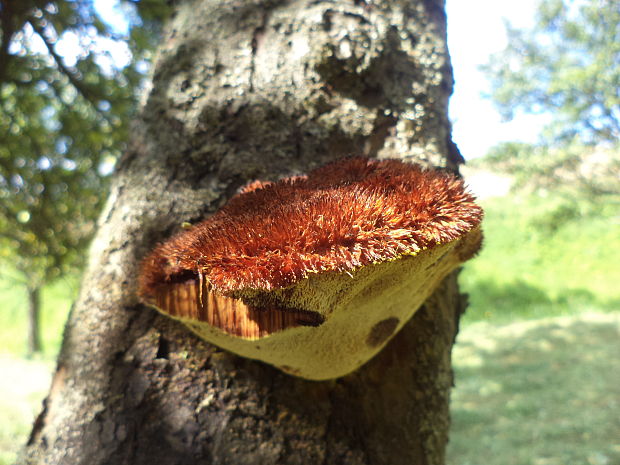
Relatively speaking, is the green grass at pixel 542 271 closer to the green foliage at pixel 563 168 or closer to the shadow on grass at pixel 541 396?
the shadow on grass at pixel 541 396

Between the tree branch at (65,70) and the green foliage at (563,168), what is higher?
A: the green foliage at (563,168)

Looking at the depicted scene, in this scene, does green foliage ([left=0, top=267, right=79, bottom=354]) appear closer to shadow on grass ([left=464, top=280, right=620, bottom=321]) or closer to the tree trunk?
the tree trunk

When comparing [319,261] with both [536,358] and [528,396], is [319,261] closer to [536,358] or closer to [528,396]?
[528,396]

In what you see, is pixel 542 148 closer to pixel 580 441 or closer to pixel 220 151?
pixel 580 441

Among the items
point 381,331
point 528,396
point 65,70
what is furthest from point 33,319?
point 381,331

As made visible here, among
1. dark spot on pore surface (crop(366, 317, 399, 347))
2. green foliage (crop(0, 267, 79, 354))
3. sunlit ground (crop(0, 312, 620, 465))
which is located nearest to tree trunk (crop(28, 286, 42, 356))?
sunlit ground (crop(0, 312, 620, 465))

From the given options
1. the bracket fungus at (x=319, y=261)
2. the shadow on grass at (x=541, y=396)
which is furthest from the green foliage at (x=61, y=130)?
the shadow on grass at (x=541, y=396)
